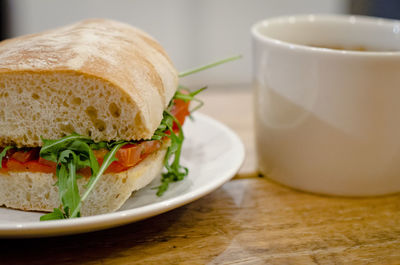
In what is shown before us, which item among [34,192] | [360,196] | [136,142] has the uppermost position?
[136,142]

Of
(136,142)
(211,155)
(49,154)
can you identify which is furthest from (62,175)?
(211,155)

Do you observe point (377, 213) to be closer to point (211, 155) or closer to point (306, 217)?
point (306, 217)

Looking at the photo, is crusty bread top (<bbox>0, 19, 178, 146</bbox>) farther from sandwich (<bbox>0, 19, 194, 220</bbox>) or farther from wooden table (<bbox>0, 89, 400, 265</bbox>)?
wooden table (<bbox>0, 89, 400, 265</bbox>)

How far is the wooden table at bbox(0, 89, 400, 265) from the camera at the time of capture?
98 cm

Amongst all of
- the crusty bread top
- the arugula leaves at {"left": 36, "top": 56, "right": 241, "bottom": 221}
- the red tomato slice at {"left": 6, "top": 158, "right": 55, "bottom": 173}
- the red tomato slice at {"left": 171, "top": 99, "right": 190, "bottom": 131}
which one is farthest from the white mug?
the red tomato slice at {"left": 6, "top": 158, "right": 55, "bottom": 173}

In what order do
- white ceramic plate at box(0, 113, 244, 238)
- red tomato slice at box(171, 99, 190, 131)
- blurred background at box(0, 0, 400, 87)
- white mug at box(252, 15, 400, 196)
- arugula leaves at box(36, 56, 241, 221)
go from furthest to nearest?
blurred background at box(0, 0, 400, 87) < red tomato slice at box(171, 99, 190, 131) < white mug at box(252, 15, 400, 196) < arugula leaves at box(36, 56, 241, 221) < white ceramic plate at box(0, 113, 244, 238)

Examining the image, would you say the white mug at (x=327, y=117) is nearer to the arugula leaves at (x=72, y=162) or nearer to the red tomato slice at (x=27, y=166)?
the arugula leaves at (x=72, y=162)

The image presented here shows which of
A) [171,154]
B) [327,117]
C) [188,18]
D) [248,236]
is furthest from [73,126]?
[188,18]

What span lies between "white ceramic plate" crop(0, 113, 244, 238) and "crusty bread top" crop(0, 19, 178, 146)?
0.18m

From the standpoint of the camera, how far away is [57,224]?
2.91ft

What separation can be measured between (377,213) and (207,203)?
440 mm

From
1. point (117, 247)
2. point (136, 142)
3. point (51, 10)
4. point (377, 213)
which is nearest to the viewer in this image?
point (117, 247)

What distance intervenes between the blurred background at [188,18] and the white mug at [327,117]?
2.77 metres

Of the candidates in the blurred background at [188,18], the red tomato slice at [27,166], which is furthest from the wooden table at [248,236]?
the blurred background at [188,18]
